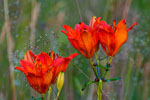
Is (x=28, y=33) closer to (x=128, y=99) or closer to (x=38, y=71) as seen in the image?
(x=128, y=99)

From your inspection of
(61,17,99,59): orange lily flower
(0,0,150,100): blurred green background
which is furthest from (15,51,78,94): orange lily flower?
(0,0,150,100): blurred green background

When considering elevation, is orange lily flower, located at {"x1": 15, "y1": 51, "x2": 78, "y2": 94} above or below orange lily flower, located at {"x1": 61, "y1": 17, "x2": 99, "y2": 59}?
below

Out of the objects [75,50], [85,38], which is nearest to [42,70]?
[85,38]

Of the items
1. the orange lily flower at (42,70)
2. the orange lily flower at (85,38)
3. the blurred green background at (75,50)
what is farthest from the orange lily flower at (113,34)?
the blurred green background at (75,50)

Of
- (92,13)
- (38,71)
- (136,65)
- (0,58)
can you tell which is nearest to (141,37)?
(136,65)

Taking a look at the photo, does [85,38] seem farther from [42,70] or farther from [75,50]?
[75,50]

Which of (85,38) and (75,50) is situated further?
(75,50)

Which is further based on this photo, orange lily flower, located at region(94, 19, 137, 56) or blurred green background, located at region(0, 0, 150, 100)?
blurred green background, located at region(0, 0, 150, 100)

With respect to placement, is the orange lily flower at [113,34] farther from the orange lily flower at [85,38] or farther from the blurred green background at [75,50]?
the blurred green background at [75,50]

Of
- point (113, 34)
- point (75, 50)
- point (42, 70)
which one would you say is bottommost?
point (42, 70)

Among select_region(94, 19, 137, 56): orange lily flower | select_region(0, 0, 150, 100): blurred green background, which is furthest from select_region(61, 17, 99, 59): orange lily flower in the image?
select_region(0, 0, 150, 100): blurred green background

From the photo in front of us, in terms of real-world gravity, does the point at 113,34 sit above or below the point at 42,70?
above

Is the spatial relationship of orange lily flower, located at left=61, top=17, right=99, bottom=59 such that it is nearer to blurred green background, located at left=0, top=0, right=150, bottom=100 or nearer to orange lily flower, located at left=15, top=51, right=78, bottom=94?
orange lily flower, located at left=15, top=51, right=78, bottom=94
